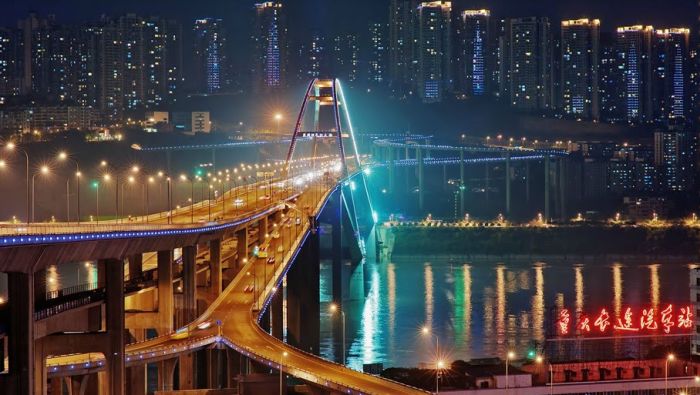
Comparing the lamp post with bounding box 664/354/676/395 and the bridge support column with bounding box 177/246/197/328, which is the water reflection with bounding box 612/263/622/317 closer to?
the lamp post with bounding box 664/354/676/395

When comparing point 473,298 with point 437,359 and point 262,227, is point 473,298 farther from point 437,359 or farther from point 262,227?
point 437,359

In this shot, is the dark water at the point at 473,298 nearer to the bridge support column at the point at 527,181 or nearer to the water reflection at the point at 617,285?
the water reflection at the point at 617,285

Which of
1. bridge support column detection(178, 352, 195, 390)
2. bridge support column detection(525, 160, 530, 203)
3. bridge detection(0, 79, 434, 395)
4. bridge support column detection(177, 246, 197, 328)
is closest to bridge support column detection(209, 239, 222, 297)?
bridge detection(0, 79, 434, 395)

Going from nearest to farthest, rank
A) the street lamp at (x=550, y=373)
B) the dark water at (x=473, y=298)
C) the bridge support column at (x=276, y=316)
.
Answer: the street lamp at (x=550, y=373), the bridge support column at (x=276, y=316), the dark water at (x=473, y=298)

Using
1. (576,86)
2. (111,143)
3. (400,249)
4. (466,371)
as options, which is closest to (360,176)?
(400,249)

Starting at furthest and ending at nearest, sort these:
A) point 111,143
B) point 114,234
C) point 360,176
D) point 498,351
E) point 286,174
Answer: point 111,143 → point 360,176 → point 286,174 → point 498,351 → point 114,234

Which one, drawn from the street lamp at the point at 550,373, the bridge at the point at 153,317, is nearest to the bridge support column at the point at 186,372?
the bridge at the point at 153,317

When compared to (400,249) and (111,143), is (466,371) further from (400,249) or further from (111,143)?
(111,143)
